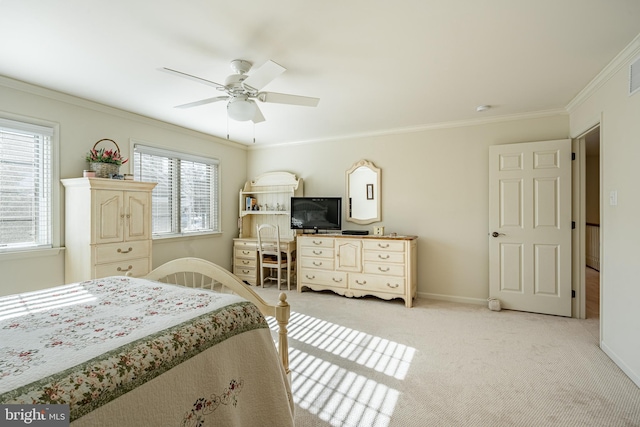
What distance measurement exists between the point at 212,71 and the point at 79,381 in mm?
2456

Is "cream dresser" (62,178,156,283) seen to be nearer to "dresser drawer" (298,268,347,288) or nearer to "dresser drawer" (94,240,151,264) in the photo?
"dresser drawer" (94,240,151,264)

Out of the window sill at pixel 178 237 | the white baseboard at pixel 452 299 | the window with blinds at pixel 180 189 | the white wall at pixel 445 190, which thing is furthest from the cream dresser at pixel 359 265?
the window with blinds at pixel 180 189

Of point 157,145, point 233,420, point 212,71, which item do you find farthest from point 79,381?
point 157,145

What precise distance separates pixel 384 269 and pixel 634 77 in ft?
9.59

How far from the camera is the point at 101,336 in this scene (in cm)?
114

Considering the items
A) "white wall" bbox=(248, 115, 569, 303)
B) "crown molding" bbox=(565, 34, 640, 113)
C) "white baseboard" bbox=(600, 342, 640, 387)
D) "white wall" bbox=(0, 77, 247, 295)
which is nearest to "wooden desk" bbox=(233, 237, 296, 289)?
"white wall" bbox=(0, 77, 247, 295)

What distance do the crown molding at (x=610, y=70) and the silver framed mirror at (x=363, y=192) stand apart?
2405mm

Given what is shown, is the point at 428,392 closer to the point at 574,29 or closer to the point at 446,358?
the point at 446,358

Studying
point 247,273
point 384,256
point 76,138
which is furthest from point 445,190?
point 76,138

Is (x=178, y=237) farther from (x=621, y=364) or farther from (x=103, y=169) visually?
(x=621, y=364)

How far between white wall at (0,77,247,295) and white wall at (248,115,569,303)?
7.89 feet

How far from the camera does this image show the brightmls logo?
768 mm

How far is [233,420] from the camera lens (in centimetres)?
120

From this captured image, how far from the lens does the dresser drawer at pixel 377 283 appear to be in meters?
3.97
